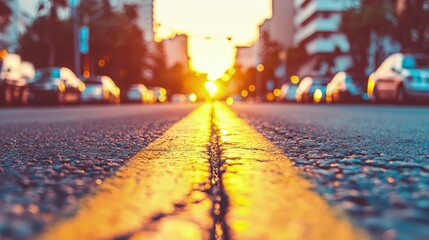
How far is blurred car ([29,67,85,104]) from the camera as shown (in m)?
20.8

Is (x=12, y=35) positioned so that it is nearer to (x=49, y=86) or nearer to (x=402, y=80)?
(x=49, y=86)

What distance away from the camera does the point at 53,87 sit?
20922 millimetres

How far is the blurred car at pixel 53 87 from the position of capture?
20781 mm

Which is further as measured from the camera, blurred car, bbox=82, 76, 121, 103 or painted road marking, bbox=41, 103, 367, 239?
blurred car, bbox=82, 76, 121, 103

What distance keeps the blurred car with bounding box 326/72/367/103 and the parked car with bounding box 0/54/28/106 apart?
12.7 m

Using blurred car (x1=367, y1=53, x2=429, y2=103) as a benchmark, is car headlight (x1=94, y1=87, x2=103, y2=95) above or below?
below

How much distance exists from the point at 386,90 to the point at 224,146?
1555cm

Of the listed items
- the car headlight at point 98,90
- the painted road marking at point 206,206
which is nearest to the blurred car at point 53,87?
the car headlight at point 98,90

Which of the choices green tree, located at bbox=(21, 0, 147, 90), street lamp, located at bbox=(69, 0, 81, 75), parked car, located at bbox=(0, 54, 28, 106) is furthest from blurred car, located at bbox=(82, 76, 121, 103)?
green tree, located at bbox=(21, 0, 147, 90)

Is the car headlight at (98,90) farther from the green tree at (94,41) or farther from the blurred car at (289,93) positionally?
the green tree at (94,41)

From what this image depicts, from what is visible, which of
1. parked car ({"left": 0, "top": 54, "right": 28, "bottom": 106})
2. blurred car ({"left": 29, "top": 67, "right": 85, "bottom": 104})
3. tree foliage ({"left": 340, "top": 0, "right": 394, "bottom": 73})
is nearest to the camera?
parked car ({"left": 0, "top": 54, "right": 28, "bottom": 106})

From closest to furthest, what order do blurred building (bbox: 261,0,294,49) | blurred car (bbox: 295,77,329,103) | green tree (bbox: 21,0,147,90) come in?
blurred car (bbox: 295,77,329,103) → green tree (bbox: 21,0,147,90) → blurred building (bbox: 261,0,294,49)

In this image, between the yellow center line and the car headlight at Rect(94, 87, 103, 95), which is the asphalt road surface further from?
the car headlight at Rect(94, 87, 103, 95)

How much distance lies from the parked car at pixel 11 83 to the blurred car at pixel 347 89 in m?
12.7
